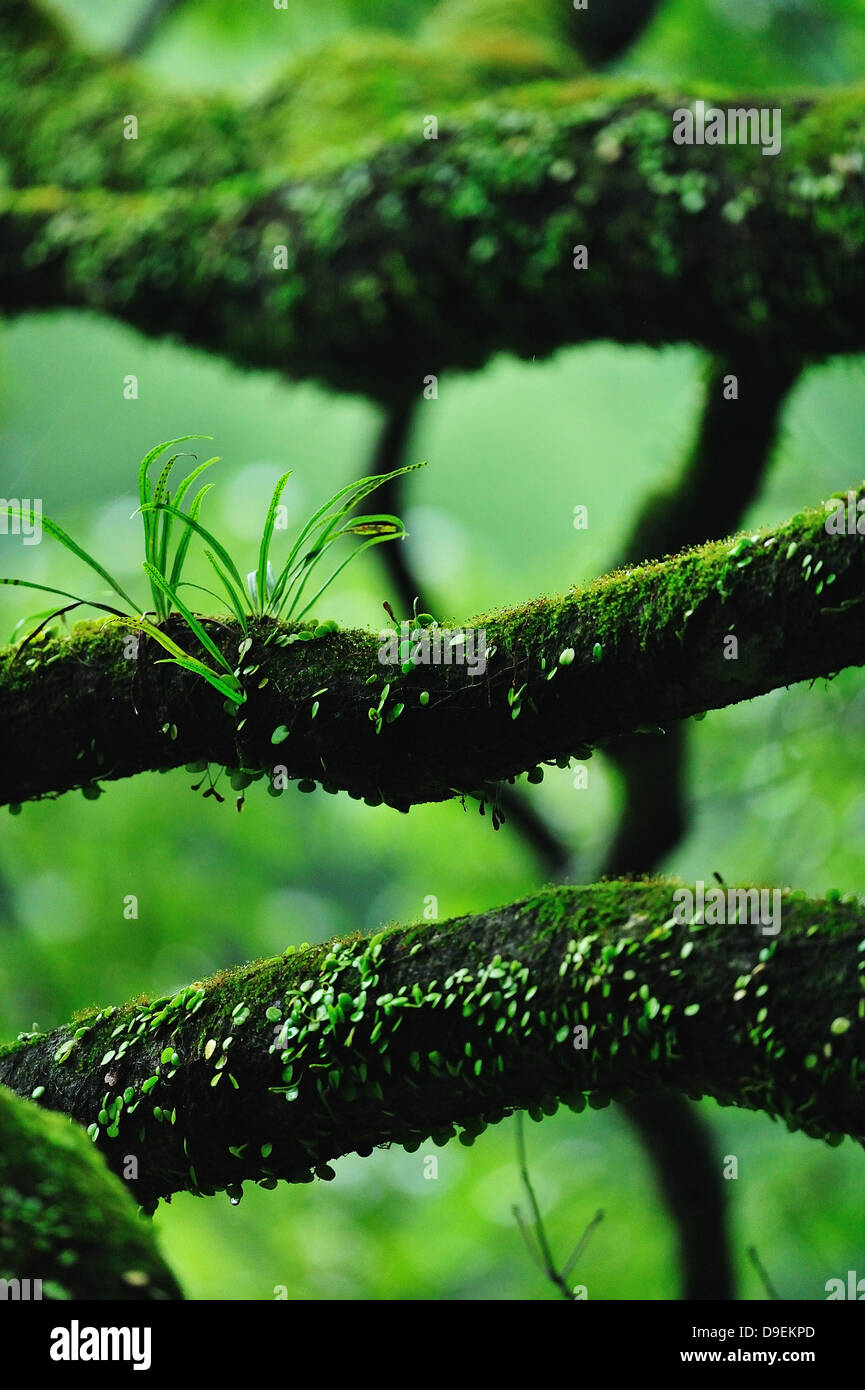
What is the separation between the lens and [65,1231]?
1.37m

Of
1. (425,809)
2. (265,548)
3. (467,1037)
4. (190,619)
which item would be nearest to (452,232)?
(265,548)

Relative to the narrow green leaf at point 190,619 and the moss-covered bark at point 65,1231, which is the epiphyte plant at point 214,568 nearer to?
the narrow green leaf at point 190,619

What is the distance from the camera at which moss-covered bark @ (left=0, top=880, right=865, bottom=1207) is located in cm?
172

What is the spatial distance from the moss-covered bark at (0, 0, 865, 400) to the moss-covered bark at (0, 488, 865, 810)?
157 cm

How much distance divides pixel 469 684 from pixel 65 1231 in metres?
0.98

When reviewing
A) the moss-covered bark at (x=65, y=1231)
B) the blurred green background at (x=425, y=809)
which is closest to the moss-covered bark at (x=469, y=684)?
the moss-covered bark at (x=65, y=1231)

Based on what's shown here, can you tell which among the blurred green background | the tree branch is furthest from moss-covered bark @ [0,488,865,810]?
the blurred green background

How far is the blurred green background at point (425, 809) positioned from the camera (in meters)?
6.01

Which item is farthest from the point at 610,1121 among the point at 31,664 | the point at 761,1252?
the point at 31,664

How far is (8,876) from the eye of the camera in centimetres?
812

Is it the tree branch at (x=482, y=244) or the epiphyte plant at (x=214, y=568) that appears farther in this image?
the tree branch at (x=482, y=244)

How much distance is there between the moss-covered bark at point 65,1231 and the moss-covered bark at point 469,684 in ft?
2.59

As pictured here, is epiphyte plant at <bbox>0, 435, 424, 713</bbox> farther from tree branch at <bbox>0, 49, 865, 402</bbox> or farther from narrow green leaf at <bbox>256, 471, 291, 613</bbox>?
tree branch at <bbox>0, 49, 865, 402</bbox>
